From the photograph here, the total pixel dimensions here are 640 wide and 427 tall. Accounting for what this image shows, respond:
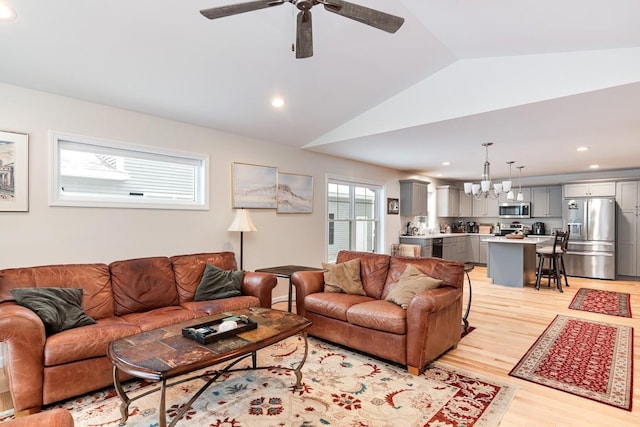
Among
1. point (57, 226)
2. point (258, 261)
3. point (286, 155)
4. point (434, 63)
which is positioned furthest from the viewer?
point (286, 155)

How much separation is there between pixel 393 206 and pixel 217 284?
497 cm

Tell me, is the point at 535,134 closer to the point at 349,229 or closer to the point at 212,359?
the point at 349,229

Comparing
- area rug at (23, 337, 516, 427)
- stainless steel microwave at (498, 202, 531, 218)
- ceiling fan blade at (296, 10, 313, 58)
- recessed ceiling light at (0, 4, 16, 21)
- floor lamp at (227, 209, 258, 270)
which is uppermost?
recessed ceiling light at (0, 4, 16, 21)

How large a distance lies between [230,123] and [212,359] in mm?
3131

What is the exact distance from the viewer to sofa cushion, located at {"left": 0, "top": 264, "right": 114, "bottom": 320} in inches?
106

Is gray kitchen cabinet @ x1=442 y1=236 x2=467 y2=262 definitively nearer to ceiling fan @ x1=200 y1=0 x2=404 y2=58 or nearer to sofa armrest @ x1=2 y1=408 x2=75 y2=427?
ceiling fan @ x1=200 y1=0 x2=404 y2=58

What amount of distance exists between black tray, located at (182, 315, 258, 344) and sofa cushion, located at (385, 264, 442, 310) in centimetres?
140

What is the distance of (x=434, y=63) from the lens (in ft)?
11.8

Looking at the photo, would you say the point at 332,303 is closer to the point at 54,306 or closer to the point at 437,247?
the point at 54,306

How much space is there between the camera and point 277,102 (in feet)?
13.0

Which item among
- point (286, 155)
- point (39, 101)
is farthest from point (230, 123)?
point (39, 101)

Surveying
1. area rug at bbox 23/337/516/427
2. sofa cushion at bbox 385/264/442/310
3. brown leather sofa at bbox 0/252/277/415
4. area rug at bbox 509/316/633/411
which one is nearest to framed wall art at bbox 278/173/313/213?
brown leather sofa at bbox 0/252/277/415

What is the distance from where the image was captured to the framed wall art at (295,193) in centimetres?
521

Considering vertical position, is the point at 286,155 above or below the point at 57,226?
above
